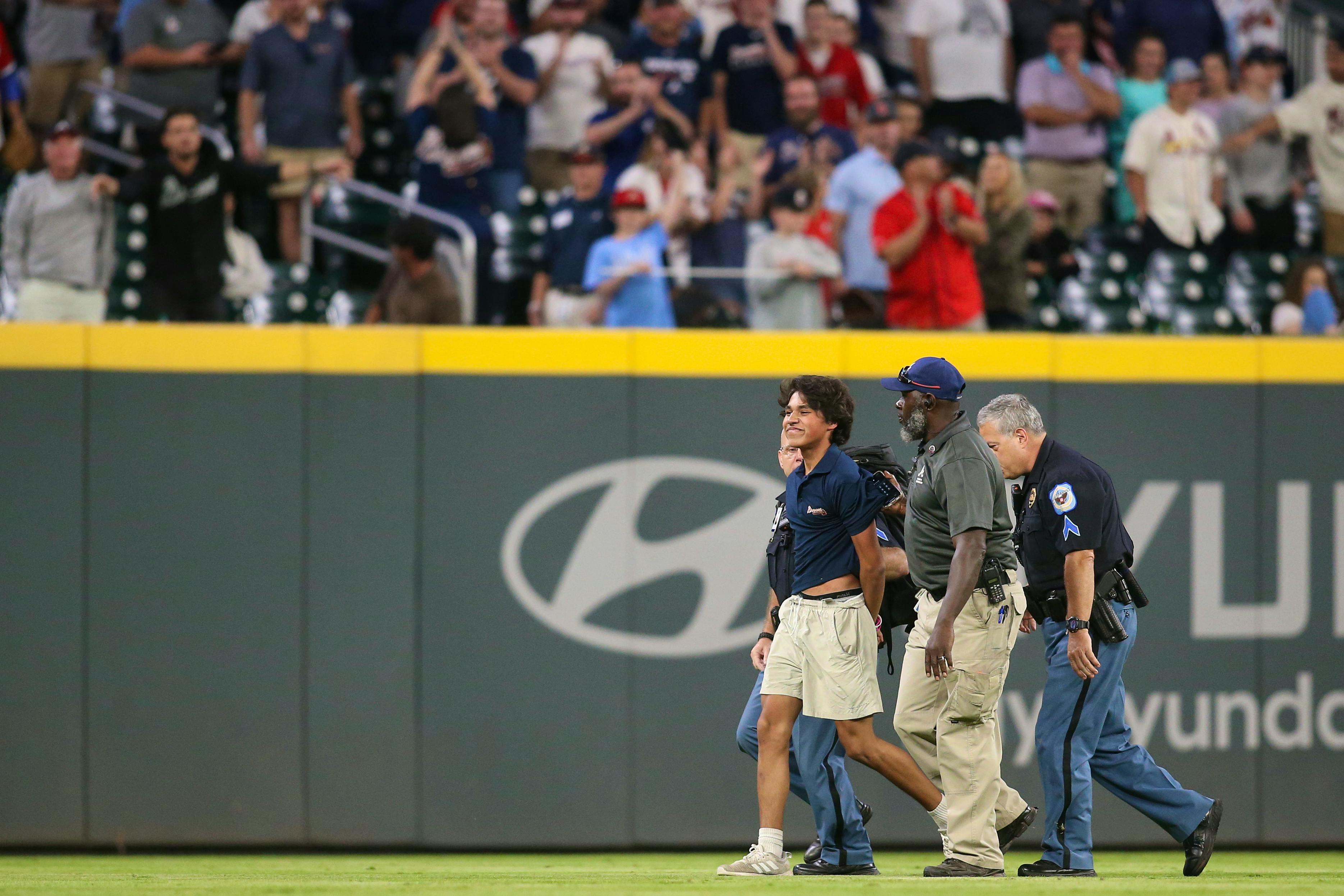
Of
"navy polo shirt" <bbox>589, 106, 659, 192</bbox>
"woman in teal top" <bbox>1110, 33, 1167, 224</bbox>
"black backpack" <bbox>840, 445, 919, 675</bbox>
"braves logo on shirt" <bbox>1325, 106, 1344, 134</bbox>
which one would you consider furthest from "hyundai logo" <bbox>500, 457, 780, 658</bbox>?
"braves logo on shirt" <bbox>1325, 106, 1344, 134</bbox>

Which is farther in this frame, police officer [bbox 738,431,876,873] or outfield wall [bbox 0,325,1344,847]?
outfield wall [bbox 0,325,1344,847]

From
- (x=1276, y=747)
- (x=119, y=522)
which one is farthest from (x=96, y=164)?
(x=1276, y=747)

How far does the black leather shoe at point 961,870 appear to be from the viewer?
6016 millimetres

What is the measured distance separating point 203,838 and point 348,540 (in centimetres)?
174

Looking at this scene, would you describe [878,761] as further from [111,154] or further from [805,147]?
[111,154]

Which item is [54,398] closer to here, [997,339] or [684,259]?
[684,259]

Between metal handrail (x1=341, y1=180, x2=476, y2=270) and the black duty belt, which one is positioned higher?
metal handrail (x1=341, y1=180, x2=476, y2=270)

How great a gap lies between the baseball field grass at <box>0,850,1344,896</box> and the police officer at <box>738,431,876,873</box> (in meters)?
0.24

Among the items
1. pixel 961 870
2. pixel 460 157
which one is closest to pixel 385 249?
pixel 460 157

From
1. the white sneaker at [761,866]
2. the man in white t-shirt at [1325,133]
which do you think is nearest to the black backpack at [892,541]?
the white sneaker at [761,866]

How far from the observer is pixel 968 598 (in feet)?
19.1

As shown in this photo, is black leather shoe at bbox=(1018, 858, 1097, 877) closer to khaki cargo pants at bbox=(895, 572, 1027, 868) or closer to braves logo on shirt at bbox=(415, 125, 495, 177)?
khaki cargo pants at bbox=(895, 572, 1027, 868)

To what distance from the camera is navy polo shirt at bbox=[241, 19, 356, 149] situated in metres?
10.8

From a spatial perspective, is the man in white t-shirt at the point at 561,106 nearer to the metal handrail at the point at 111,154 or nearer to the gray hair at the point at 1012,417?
the metal handrail at the point at 111,154
